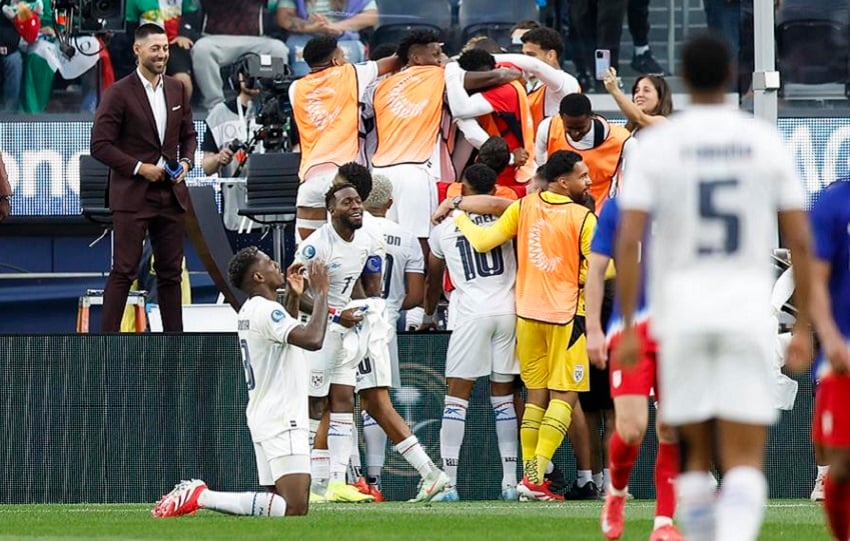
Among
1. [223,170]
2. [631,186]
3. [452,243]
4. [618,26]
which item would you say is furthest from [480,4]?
[631,186]

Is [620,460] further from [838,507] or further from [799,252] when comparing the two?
[799,252]

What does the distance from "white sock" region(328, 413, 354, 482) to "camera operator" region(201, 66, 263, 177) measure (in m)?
4.22

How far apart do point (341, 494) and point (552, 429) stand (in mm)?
1443

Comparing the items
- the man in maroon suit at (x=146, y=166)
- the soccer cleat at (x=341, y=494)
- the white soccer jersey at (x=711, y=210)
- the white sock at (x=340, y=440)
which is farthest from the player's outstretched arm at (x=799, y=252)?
the man in maroon suit at (x=146, y=166)

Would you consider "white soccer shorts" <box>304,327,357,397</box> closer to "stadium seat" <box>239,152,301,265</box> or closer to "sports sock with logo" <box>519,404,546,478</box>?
"sports sock with logo" <box>519,404,546,478</box>

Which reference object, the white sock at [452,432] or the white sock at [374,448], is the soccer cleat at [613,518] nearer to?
the white sock at [452,432]

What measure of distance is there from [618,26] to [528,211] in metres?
6.32

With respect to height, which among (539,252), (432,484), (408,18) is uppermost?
(408,18)

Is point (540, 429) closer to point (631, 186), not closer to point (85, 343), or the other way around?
point (85, 343)

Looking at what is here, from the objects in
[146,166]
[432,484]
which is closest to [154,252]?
[146,166]

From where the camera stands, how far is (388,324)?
502 inches

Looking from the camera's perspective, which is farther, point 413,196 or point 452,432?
point 413,196

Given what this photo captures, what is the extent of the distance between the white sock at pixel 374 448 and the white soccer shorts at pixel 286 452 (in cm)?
283

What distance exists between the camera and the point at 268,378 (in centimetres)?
1033
